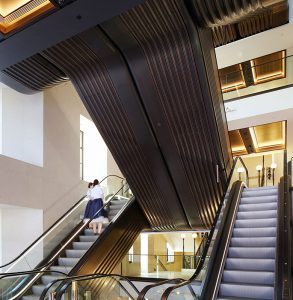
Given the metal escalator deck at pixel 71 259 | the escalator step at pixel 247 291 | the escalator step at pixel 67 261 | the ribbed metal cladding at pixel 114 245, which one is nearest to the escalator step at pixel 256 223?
the escalator step at pixel 247 291

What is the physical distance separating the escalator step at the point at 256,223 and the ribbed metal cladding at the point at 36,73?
16.1 feet

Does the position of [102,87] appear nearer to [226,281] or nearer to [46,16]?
[46,16]

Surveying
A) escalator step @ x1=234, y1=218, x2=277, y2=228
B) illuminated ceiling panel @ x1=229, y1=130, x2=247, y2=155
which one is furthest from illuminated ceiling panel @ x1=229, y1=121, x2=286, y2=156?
escalator step @ x1=234, y1=218, x2=277, y2=228

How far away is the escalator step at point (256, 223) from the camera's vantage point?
7.16 meters

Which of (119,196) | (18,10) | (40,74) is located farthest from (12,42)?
(119,196)

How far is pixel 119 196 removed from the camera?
1070cm

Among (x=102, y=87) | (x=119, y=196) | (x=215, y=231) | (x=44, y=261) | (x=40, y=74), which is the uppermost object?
(x=40, y=74)

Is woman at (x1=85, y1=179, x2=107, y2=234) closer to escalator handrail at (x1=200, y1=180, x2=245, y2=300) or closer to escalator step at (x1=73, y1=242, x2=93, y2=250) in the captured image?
escalator step at (x1=73, y1=242, x2=93, y2=250)

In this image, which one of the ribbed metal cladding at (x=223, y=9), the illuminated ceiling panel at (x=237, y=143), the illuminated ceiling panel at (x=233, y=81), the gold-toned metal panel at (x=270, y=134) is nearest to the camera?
the ribbed metal cladding at (x=223, y=9)

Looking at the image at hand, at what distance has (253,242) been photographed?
22.1 feet

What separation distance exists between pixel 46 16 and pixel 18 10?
Result: 15.0 inches

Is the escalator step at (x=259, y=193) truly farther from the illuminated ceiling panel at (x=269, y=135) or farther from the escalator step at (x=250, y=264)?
the illuminated ceiling panel at (x=269, y=135)

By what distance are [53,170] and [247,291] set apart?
6.24 metres

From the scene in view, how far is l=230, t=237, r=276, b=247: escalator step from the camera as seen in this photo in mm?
6603
